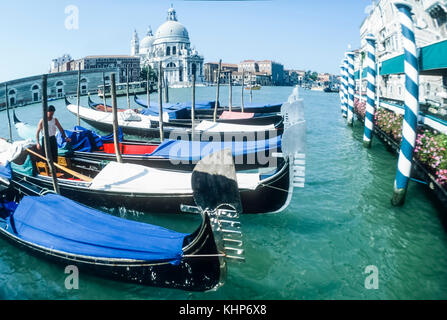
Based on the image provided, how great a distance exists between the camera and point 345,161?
7969 millimetres

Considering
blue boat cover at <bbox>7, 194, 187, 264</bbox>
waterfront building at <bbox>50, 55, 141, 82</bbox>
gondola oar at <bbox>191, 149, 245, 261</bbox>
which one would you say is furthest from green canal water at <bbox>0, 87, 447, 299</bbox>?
waterfront building at <bbox>50, 55, 141, 82</bbox>

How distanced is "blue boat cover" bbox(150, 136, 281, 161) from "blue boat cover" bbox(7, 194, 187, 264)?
9.07 feet

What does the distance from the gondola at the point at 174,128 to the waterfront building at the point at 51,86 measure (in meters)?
18.7

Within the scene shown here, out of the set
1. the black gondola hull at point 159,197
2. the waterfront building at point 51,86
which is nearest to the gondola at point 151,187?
the black gondola hull at point 159,197

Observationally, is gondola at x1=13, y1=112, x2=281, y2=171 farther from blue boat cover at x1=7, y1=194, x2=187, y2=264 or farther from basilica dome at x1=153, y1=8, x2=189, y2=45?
basilica dome at x1=153, y1=8, x2=189, y2=45

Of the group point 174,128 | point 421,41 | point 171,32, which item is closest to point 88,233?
point 174,128

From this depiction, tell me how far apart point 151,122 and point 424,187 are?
892cm

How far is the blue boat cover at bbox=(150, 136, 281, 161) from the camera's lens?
241 inches

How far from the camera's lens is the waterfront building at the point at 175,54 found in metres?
68.0

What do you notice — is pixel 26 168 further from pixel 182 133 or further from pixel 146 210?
pixel 182 133

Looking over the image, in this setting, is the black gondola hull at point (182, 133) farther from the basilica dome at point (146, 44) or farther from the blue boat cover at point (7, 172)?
the basilica dome at point (146, 44)

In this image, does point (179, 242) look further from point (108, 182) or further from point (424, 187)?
point (424, 187)

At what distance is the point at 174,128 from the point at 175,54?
209 ft
